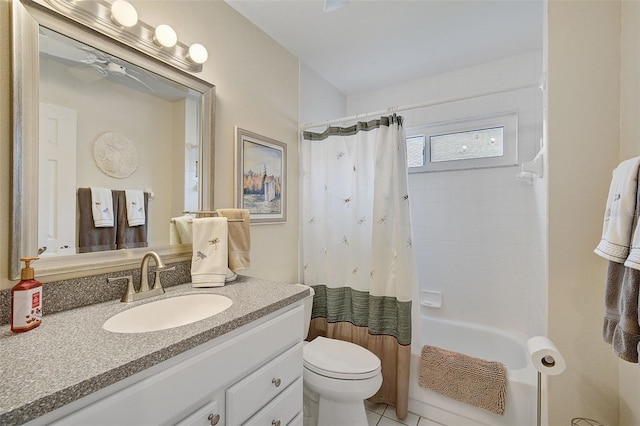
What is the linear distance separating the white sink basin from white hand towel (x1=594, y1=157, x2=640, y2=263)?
4.30 ft

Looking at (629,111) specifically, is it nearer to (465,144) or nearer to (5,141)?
(465,144)

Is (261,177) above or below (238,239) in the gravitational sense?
above

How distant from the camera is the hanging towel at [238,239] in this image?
1363 millimetres

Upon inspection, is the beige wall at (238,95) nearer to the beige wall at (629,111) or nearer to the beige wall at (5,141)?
the beige wall at (5,141)

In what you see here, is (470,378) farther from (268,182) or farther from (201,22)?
(201,22)

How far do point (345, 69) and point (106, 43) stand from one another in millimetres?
1731

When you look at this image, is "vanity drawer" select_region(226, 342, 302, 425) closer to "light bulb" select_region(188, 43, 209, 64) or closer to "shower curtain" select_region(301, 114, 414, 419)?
"shower curtain" select_region(301, 114, 414, 419)

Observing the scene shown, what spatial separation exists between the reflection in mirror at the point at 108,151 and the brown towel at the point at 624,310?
5.47 ft

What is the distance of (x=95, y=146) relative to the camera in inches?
42.4

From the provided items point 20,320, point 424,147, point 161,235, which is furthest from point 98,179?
point 424,147

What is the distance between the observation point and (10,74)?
87cm

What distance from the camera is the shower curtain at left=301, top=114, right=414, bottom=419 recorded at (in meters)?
1.80

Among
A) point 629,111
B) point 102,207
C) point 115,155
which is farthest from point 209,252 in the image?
point 629,111

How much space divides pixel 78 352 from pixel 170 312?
455 millimetres
